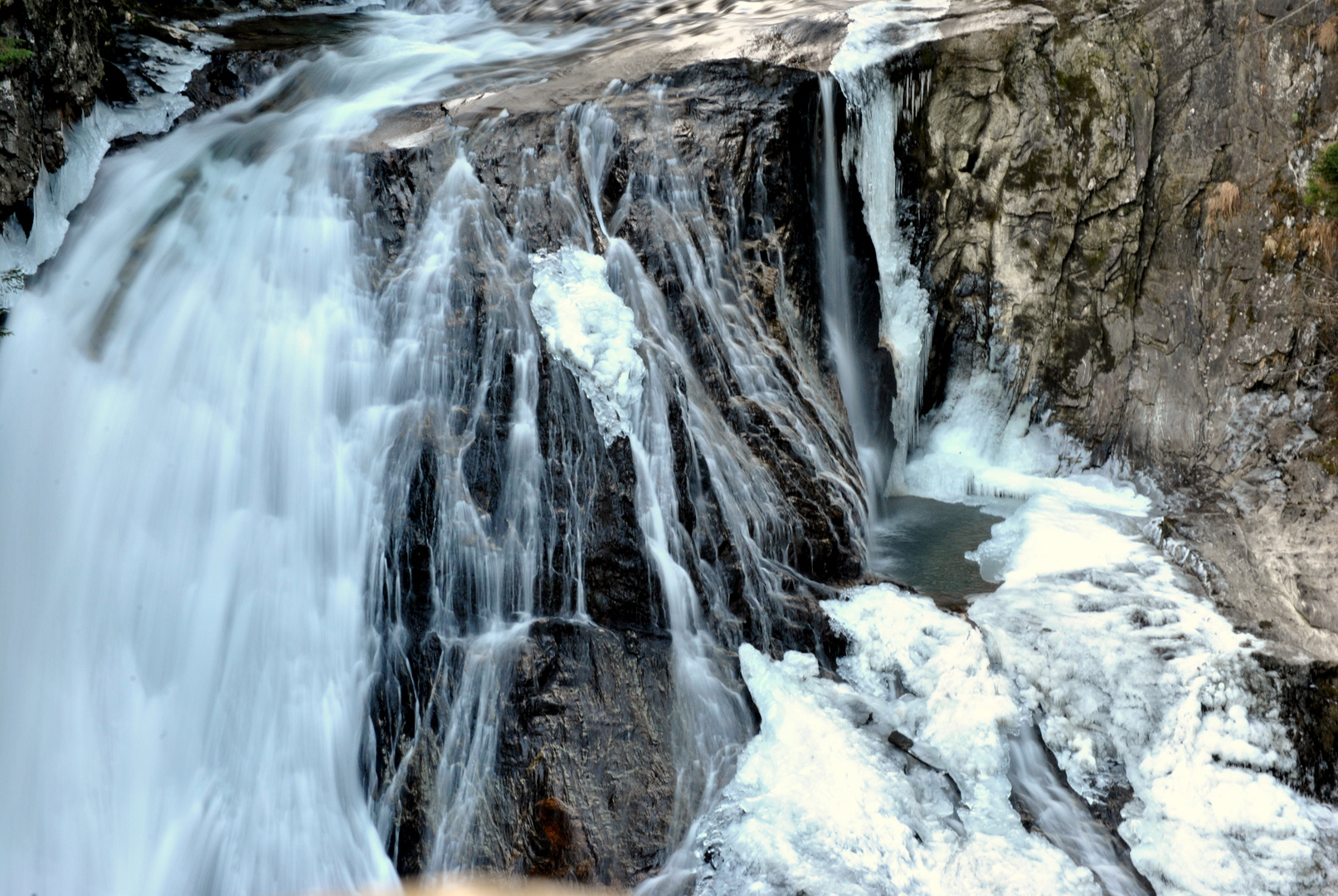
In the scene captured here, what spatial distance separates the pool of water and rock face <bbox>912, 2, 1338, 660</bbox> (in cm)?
115

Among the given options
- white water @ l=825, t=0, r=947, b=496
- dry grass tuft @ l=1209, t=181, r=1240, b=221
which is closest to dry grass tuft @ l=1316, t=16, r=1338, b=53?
dry grass tuft @ l=1209, t=181, r=1240, b=221

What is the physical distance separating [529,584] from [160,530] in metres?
1.99

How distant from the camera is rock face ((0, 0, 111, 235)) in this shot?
5480 mm

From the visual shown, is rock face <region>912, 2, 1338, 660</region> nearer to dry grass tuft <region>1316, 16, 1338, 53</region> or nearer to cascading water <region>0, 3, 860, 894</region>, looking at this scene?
dry grass tuft <region>1316, 16, 1338, 53</region>

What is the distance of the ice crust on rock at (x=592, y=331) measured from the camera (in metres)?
5.32

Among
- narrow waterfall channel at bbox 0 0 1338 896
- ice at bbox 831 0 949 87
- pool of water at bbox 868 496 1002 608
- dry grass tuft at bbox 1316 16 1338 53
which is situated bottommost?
pool of water at bbox 868 496 1002 608

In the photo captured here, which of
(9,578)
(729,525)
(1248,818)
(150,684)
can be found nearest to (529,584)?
(729,525)

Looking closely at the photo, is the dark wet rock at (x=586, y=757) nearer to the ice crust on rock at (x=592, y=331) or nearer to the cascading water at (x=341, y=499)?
the cascading water at (x=341, y=499)

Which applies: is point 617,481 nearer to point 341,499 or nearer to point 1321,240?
point 341,499

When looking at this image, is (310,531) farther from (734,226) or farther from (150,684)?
(734,226)

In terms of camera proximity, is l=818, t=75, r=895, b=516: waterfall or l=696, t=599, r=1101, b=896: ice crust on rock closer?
l=696, t=599, r=1101, b=896: ice crust on rock

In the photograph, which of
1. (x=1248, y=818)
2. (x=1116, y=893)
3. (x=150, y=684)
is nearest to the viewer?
(x=1116, y=893)

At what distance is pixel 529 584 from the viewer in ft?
16.4

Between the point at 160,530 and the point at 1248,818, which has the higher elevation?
the point at 160,530
